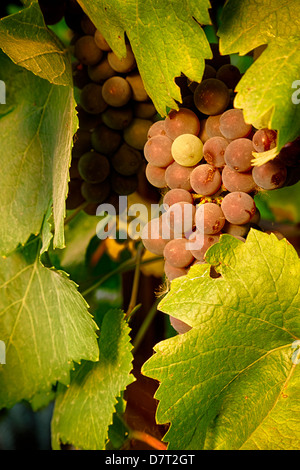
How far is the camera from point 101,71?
0.66 meters

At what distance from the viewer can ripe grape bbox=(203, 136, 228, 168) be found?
0.53 meters

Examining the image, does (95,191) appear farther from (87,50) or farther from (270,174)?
(270,174)

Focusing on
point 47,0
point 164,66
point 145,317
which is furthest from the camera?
point 145,317

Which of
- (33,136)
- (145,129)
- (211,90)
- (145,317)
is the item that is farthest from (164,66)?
(145,317)

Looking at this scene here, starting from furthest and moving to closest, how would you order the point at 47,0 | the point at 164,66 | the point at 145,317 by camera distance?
the point at 145,317
the point at 47,0
the point at 164,66

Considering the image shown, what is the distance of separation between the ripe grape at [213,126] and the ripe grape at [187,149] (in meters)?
0.02

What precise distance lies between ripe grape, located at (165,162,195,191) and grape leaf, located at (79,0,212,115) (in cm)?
7

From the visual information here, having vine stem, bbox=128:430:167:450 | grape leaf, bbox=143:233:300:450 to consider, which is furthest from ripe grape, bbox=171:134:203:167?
vine stem, bbox=128:430:167:450

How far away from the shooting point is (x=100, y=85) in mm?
669

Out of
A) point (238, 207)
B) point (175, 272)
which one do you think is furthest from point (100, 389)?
point (238, 207)

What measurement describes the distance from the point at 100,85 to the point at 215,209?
0.27 meters

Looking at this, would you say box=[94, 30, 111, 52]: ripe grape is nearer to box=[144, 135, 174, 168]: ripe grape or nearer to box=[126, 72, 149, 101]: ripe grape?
box=[126, 72, 149, 101]: ripe grape

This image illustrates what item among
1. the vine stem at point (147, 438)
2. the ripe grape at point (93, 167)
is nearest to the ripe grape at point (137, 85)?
the ripe grape at point (93, 167)

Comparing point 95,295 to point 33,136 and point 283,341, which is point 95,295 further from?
point 283,341
